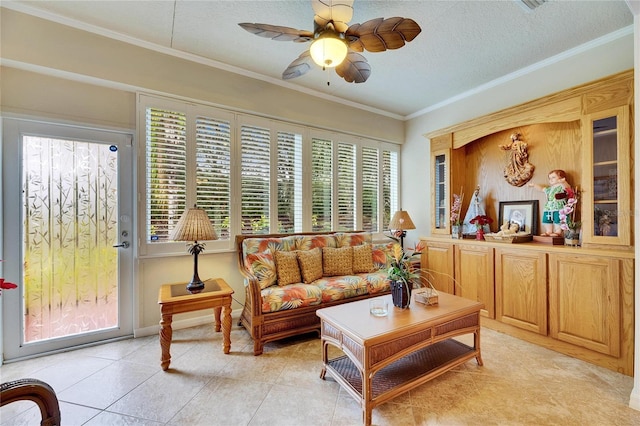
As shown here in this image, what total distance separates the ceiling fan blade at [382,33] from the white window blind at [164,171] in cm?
208

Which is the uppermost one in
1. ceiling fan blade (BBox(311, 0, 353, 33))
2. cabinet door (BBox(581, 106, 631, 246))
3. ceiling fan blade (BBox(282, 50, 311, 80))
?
ceiling fan blade (BBox(311, 0, 353, 33))

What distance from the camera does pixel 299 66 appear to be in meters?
2.28

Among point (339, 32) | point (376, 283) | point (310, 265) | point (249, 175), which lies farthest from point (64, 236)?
point (376, 283)

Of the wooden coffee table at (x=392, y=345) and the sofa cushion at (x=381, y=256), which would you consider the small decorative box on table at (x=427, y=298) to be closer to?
the wooden coffee table at (x=392, y=345)

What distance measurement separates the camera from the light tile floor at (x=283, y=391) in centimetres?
174

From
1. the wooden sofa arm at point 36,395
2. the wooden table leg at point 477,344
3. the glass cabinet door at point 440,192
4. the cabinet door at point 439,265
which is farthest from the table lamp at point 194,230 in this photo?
the glass cabinet door at point 440,192

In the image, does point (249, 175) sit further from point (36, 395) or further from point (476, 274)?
point (476, 274)

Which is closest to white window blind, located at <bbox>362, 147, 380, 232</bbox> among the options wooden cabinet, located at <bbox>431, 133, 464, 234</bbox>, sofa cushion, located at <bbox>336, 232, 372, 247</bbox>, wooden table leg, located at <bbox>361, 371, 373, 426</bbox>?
sofa cushion, located at <bbox>336, 232, 372, 247</bbox>

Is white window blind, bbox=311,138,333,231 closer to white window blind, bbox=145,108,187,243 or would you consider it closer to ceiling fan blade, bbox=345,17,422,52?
white window blind, bbox=145,108,187,243

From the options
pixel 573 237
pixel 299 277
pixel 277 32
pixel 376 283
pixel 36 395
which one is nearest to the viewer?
pixel 36 395

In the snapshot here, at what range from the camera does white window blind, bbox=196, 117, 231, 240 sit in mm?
3150

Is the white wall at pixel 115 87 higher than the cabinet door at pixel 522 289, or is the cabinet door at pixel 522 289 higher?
the white wall at pixel 115 87

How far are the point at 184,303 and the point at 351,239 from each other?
2148mm

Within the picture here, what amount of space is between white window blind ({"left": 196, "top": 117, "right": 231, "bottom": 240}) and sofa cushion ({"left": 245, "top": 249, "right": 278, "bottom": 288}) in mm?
609
